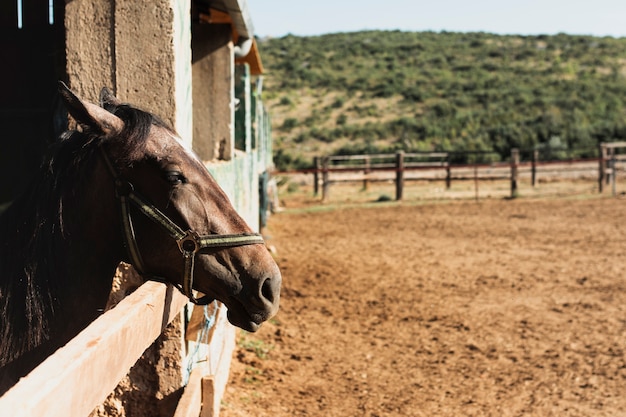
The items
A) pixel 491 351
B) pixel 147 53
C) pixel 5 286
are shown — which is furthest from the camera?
pixel 491 351

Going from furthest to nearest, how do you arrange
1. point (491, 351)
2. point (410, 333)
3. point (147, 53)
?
point (410, 333), point (491, 351), point (147, 53)

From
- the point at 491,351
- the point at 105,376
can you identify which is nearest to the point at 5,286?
the point at 105,376

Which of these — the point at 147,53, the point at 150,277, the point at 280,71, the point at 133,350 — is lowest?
the point at 133,350

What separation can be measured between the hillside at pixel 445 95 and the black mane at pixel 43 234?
27450 millimetres

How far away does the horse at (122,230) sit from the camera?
2.52 metres

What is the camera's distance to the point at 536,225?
1432cm

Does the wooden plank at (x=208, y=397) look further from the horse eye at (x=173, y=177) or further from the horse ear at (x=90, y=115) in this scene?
the horse ear at (x=90, y=115)

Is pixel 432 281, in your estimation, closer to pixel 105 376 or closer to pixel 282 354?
pixel 282 354

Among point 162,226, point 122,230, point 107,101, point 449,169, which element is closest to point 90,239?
point 122,230

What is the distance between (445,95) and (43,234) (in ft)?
147

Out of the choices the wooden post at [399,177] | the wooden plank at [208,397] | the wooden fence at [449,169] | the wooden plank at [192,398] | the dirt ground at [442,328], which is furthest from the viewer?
the wooden fence at [449,169]

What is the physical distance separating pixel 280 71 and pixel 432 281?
1887 inches

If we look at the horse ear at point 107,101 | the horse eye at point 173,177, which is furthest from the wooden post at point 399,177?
the horse eye at point 173,177

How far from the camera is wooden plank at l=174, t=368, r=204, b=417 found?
9.53 ft
